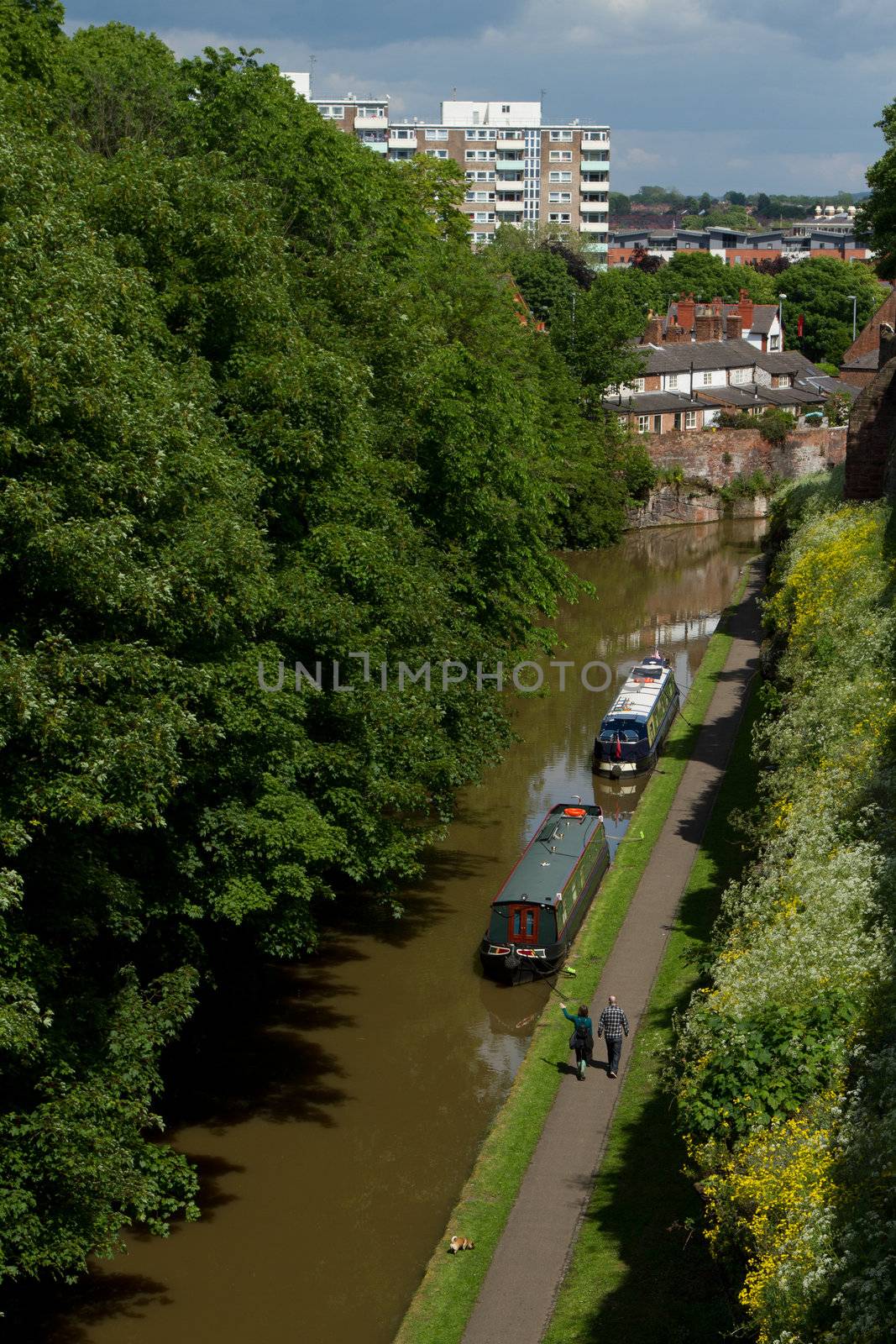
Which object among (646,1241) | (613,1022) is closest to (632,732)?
(613,1022)

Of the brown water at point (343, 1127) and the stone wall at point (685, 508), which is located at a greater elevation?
the stone wall at point (685, 508)

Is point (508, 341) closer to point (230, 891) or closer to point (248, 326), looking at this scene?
point (248, 326)

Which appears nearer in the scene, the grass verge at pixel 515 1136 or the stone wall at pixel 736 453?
the grass verge at pixel 515 1136

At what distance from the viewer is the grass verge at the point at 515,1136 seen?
1620cm

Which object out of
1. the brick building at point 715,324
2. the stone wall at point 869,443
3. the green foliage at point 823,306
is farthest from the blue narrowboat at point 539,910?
the green foliage at point 823,306

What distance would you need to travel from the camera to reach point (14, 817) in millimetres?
13305

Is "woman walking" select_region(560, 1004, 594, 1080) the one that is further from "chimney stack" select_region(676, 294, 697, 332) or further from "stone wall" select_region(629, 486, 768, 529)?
"chimney stack" select_region(676, 294, 697, 332)

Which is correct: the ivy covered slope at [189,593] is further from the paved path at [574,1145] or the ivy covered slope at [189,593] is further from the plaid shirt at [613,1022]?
the paved path at [574,1145]

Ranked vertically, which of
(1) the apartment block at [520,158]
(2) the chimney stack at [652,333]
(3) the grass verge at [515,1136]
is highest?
(1) the apartment block at [520,158]

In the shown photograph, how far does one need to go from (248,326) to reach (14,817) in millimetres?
10230

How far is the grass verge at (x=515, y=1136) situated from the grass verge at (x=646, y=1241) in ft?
3.72

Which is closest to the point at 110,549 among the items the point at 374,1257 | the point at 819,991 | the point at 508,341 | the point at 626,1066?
the point at 819,991

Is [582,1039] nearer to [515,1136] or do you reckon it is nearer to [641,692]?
[515,1136]

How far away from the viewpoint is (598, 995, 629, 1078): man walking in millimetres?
20953
